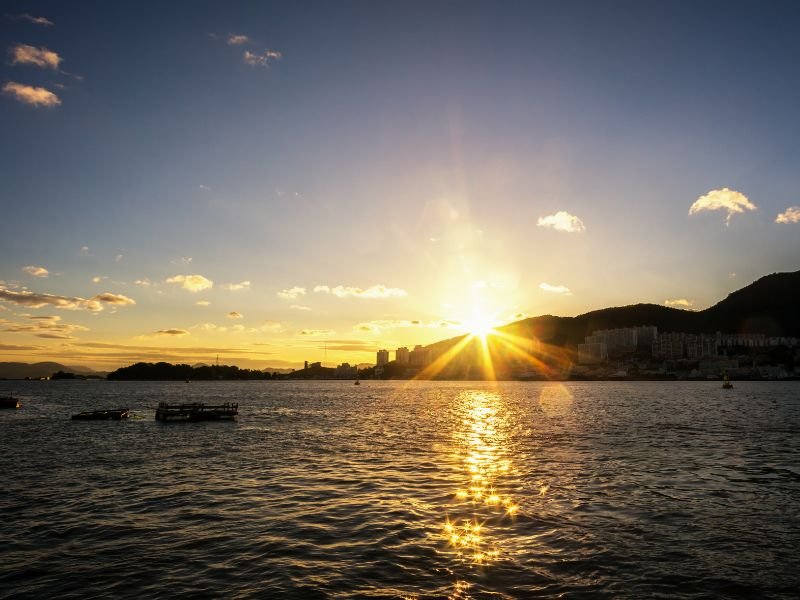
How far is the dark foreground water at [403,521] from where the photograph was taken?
17.4 metres

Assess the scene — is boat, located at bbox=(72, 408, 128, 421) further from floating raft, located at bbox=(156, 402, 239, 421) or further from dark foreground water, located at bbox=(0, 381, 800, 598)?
dark foreground water, located at bbox=(0, 381, 800, 598)

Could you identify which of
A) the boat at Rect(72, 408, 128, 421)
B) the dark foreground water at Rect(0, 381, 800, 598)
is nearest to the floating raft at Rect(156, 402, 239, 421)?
the boat at Rect(72, 408, 128, 421)

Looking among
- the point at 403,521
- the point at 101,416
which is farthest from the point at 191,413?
the point at 403,521

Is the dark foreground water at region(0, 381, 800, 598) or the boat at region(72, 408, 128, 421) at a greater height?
the dark foreground water at region(0, 381, 800, 598)

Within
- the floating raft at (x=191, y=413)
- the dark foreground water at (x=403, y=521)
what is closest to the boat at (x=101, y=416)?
the floating raft at (x=191, y=413)

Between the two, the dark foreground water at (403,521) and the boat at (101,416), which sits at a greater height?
the dark foreground water at (403,521)

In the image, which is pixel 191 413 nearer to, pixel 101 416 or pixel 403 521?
pixel 101 416

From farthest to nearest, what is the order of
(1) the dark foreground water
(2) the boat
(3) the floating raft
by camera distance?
(2) the boat, (3) the floating raft, (1) the dark foreground water

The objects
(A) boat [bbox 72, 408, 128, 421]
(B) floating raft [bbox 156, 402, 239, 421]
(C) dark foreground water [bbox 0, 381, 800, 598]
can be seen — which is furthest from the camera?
(A) boat [bbox 72, 408, 128, 421]

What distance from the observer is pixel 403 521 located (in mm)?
24688

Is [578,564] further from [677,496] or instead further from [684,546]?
[677,496]

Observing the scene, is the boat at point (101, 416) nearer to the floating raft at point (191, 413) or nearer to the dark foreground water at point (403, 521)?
the floating raft at point (191, 413)

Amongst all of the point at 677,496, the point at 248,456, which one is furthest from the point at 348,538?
the point at 248,456

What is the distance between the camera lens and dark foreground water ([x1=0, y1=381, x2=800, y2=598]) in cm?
1742
